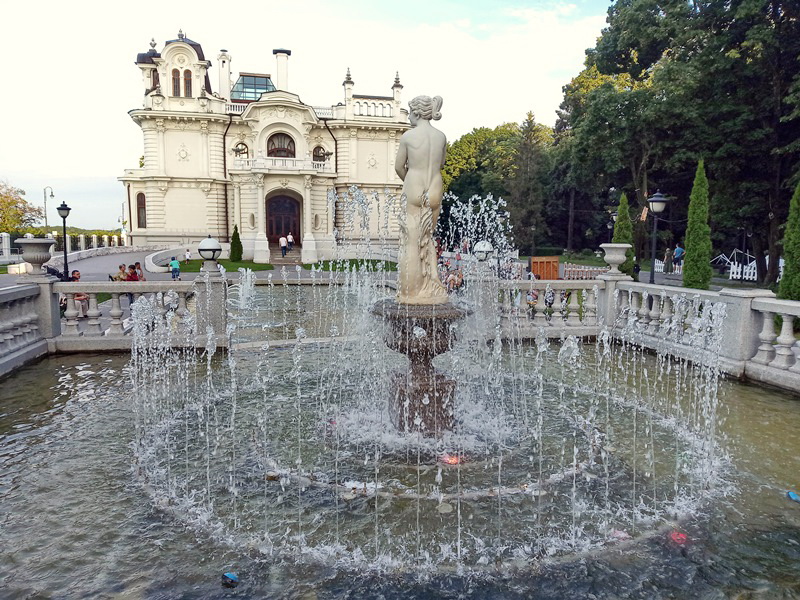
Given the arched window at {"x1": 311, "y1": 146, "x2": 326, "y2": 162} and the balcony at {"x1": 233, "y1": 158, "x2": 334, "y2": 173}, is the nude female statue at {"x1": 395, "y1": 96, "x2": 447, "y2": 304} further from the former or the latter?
the arched window at {"x1": 311, "y1": 146, "x2": 326, "y2": 162}

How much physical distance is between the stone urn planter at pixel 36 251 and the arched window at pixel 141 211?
3744 cm

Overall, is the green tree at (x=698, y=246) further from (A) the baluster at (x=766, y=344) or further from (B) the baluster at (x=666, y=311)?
(A) the baluster at (x=766, y=344)

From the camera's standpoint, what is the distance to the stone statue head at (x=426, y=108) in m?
6.05

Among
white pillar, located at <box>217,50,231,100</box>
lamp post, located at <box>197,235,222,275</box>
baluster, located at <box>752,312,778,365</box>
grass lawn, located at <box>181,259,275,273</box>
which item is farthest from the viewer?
white pillar, located at <box>217,50,231,100</box>

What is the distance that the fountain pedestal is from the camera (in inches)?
231

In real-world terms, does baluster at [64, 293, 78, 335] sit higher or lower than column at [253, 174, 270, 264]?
lower

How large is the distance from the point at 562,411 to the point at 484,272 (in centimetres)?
509

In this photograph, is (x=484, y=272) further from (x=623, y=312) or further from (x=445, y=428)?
(x=445, y=428)

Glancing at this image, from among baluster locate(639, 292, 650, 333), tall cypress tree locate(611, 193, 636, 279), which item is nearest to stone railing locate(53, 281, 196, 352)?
baluster locate(639, 292, 650, 333)

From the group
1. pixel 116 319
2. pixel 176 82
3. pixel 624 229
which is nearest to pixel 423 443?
pixel 116 319

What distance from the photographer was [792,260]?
12.4 meters

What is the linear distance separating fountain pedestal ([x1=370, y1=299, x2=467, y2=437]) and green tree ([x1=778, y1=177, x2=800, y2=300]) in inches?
399

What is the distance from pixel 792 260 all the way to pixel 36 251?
15154 millimetres

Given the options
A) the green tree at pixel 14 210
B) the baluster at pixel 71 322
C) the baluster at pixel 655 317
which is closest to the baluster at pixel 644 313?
the baluster at pixel 655 317
